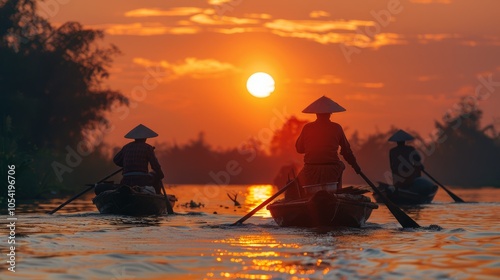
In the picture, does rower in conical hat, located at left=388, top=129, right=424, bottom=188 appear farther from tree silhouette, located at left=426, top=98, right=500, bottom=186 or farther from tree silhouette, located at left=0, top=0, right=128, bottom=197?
tree silhouette, located at left=426, top=98, right=500, bottom=186

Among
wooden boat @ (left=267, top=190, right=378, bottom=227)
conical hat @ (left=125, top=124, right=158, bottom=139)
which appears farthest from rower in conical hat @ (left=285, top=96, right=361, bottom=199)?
conical hat @ (left=125, top=124, right=158, bottom=139)

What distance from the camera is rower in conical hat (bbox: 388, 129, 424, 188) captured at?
2441cm

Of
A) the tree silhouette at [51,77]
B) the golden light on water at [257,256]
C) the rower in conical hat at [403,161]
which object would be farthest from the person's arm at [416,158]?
the tree silhouette at [51,77]

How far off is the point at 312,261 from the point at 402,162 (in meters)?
14.6

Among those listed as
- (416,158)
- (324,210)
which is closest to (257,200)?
(416,158)

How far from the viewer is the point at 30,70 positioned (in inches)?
1790

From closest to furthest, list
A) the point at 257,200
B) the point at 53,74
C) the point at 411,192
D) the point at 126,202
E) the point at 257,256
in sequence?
the point at 257,256 → the point at 126,202 → the point at 411,192 → the point at 257,200 → the point at 53,74

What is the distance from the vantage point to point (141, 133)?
20.1 m

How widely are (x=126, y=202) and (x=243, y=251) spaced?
26.3 ft

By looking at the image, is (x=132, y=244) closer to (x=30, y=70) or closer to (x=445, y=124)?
(x=30, y=70)

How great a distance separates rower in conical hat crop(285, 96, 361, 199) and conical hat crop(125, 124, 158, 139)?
4868 mm

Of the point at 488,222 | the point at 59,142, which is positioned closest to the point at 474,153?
the point at 59,142

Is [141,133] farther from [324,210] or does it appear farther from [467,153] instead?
[467,153]

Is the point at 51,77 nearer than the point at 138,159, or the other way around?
the point at 138,159
